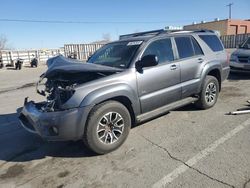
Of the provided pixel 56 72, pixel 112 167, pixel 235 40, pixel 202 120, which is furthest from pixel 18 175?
pixel 235 40

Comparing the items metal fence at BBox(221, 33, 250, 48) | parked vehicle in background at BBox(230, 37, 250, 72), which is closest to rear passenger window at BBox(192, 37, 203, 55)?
parked vehicle in background at BBox(230, 37, 250, 72)

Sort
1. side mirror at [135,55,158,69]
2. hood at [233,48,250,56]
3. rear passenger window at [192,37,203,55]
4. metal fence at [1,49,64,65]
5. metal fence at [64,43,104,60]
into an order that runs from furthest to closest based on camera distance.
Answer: metal fence at [64,43,104,60] → metal fence at [1,49,64,65] → hood at [233,48,250,56] → rear passenger window at [192,37,203,55] → side mirror at [135,55,158,69]

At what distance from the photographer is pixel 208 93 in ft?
19.6

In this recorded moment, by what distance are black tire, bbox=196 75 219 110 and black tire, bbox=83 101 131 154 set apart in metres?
2.23

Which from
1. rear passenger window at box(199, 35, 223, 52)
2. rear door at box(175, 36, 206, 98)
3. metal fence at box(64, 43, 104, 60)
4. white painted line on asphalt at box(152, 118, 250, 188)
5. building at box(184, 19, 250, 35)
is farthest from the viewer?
building at box(184, 19, 250, 35)

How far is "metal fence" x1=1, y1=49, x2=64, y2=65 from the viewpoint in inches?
1021

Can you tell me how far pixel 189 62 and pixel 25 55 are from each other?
25531mm

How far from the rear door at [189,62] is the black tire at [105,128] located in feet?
5.50

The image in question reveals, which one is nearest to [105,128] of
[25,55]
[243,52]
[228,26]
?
[243,52]

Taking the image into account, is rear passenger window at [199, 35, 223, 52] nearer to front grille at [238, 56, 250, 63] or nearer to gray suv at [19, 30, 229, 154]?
gray suv at [19, 30, 229, 154]

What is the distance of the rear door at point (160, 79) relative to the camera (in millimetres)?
4555

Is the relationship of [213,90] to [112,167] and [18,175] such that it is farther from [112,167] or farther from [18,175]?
[18,175]

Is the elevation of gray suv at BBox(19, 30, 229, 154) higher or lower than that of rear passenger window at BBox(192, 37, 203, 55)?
lower

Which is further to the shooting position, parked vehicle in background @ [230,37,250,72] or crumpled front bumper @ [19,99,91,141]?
parked vehicle in background @ [230,37,250,72]
